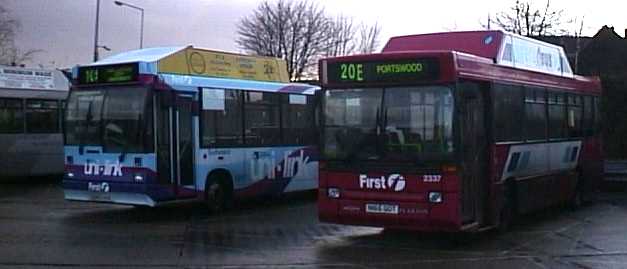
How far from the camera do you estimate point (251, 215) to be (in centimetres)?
1975

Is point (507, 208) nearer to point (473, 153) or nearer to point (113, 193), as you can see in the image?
point (473, 153)

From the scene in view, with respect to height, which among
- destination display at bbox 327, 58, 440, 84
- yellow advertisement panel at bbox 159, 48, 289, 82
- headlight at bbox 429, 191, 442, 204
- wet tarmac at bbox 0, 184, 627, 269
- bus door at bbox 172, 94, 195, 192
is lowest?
wet tarmac at bbox 0, 184, 627, 269

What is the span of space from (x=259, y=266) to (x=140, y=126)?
18.5 ft

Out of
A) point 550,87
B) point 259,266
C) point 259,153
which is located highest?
point 550,87

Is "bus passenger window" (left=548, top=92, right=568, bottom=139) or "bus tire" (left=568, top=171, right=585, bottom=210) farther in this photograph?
"bus tire" (left=568, top=171, right=585, bottom=210)

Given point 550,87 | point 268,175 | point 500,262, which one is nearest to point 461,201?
point 500,262

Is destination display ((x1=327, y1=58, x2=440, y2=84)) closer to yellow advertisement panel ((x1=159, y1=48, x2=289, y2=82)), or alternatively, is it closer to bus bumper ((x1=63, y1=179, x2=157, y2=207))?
yellow advertisement panel ((x1=159, y1=48, x2=289, y2=82))

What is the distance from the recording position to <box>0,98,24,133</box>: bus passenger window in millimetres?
26766

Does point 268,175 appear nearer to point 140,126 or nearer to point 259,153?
point 259,153

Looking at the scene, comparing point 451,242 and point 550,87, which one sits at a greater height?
point 550,87

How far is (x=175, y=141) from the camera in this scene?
18.3 m

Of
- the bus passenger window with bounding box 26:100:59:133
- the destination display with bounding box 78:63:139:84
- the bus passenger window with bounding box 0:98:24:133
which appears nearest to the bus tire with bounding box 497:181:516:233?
the destination display with bounding box 78:63:139:84

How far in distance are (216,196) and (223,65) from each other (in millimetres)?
2621

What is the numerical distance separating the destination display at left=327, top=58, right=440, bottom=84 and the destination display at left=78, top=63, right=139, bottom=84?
14.8ft
